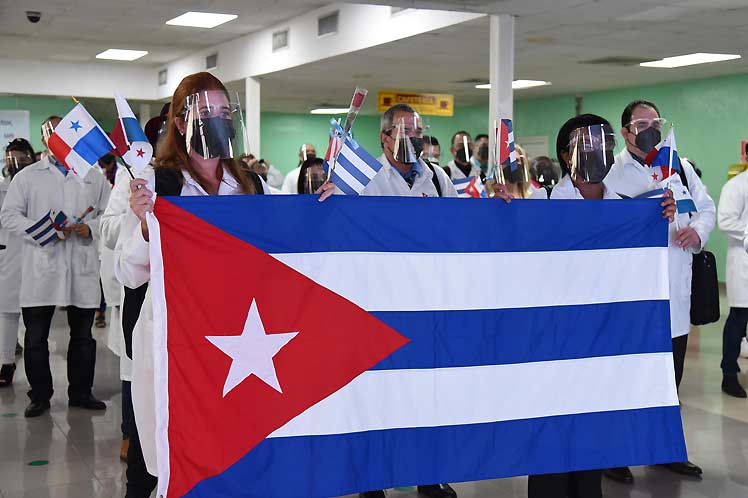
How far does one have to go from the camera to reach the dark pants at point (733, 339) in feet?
21.9

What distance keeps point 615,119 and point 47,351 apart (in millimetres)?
13219

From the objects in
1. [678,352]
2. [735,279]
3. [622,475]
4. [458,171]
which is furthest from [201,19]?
[622,475]

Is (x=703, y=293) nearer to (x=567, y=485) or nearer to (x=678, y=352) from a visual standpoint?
(x=678, y=352)

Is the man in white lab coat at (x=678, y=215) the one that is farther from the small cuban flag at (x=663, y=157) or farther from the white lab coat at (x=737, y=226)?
the white lab coat at (x=737, y=226)

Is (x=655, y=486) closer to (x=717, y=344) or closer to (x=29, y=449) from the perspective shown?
(x=29, y=449)

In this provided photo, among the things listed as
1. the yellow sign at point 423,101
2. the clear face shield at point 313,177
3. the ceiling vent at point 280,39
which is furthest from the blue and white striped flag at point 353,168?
the yellow sign at point 423,101

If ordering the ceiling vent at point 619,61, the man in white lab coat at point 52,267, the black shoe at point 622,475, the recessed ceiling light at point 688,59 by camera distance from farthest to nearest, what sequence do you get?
the ceiling vent at point 619,61 → the recessed ceiling light at point 688,59 → the man in white lab coat at point 52,267 → the black shoe at point 622,475

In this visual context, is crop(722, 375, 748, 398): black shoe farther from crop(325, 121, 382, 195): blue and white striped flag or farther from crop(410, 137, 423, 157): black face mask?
crop(325, 121, 382, 195): blue and white striped flag

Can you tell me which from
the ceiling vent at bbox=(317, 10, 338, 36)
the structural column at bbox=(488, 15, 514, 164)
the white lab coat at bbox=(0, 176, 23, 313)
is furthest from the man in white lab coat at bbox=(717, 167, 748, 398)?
the ceiling vent at bbox=(317, 10, 338, 36)

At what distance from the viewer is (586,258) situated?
132 inches

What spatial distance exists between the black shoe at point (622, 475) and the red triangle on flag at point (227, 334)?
2.21 meters

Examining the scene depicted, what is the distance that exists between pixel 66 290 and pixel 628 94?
13133mm

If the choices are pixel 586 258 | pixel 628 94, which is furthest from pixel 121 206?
pixel 628 94

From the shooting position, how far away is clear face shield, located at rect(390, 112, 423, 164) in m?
4.27
